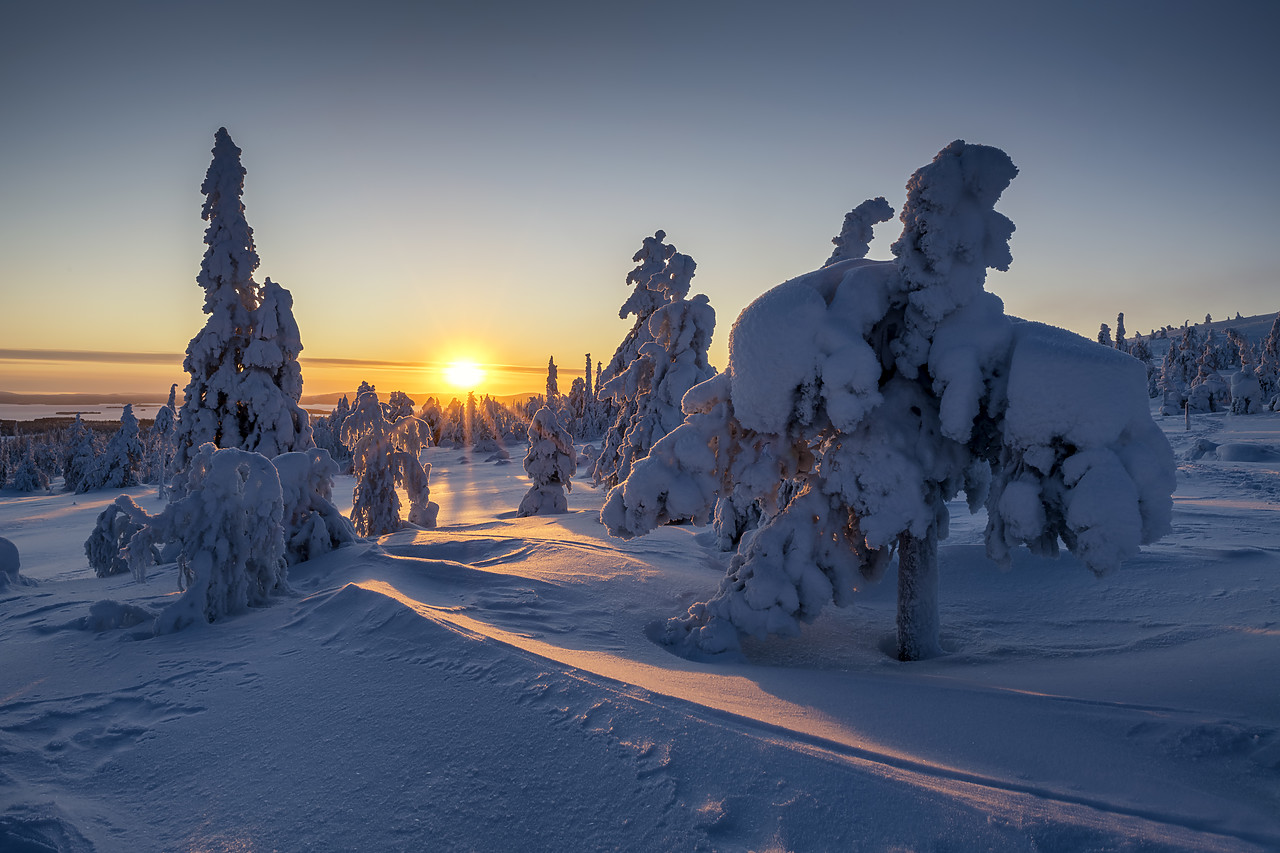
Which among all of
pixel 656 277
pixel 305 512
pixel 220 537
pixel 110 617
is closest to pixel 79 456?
pixel 305 512

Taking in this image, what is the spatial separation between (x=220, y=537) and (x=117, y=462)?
5553 cm

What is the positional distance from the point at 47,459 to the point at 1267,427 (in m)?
125

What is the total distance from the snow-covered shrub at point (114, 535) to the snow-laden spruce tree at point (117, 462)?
52.2m

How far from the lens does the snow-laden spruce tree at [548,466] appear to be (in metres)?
26.4

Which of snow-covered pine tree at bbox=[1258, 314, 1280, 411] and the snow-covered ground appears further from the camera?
snow-covered pine tree at bbox=[1258, 314, 1280, 411]

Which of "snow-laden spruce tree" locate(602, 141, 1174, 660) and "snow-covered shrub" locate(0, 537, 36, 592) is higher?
"snow-laden spruce tree" locate(602, 141, 1174, 660)

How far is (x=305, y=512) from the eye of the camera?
11.8m

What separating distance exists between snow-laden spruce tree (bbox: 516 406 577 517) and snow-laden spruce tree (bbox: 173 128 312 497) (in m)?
10.6

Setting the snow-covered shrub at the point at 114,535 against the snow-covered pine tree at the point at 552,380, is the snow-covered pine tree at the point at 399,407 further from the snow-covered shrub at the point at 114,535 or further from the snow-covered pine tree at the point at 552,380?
the snow-covered pine tree at the point at 552,380

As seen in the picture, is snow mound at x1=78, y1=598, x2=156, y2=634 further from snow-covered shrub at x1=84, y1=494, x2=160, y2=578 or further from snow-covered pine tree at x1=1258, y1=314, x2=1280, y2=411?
snow-covered pine tree at x1=1258, y1=314, x2=1280, y2=411

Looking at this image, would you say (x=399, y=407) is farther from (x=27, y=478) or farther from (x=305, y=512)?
(x=27, y=478)

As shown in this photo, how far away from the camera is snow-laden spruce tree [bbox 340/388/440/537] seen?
Result: 23125mm

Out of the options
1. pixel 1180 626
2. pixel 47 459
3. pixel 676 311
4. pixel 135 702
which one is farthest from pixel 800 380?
pixel 47 459

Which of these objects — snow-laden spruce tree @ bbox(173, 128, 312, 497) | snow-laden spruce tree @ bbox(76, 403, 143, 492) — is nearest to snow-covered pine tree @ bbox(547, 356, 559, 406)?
snow-laden spruce tree @ bbox(76, 403, 143, 492)
